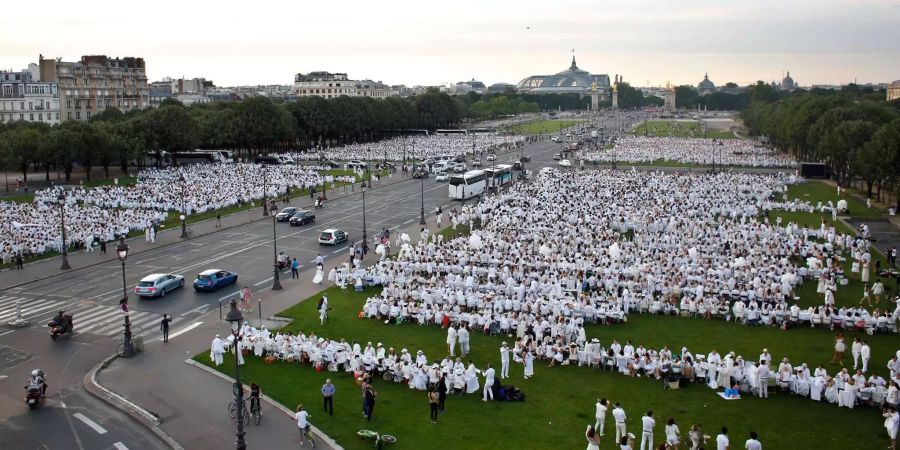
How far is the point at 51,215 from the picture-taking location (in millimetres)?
53438

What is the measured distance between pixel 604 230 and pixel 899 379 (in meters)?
23.9

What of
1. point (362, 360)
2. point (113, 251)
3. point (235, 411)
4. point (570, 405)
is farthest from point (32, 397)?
point (113, 251)

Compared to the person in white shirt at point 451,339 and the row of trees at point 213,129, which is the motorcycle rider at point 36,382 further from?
the row of trees at point 213,129

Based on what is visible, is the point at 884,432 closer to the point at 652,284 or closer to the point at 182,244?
the point at 652,284

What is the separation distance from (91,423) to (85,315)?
1169 centimetres

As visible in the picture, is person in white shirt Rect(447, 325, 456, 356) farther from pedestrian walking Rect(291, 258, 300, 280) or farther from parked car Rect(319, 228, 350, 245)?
parked car Rect(319, 228, 350, 245)

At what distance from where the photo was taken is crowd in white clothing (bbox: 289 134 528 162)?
10781cm

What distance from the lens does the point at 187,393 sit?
74.2 ft

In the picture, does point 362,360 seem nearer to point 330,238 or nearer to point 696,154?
point 330,238

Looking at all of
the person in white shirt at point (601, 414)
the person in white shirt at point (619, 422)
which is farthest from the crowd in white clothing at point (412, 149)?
the person in white shirt at point (619, 422)

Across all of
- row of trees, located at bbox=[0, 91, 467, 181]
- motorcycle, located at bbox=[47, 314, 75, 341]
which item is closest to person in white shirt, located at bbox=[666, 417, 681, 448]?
motorcycle, located at bbox=[47, 314, 75, 341]

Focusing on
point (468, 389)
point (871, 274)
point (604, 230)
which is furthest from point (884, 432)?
point (604, 230)

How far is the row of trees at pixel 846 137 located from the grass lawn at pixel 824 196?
1.82m

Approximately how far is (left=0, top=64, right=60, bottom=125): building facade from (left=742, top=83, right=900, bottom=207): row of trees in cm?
10755
